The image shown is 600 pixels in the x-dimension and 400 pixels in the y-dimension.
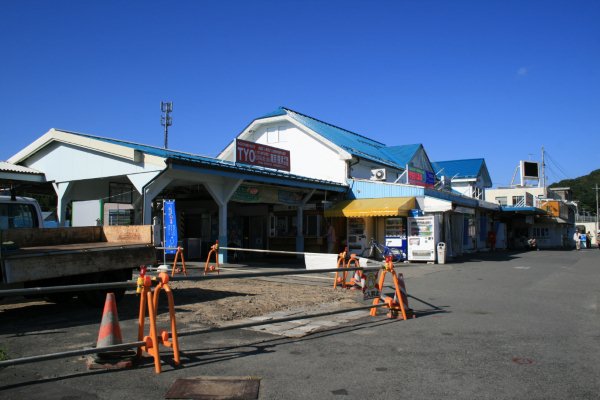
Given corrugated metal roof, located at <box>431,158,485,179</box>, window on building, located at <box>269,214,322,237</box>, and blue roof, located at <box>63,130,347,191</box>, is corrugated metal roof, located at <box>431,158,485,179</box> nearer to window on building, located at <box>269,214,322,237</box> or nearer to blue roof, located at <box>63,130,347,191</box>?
window on building, located at <box>269,214,322,237</box>

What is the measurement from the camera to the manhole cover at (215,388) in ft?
15.0

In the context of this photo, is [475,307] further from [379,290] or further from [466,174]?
[466,174]

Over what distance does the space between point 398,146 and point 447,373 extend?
3185 centimetres

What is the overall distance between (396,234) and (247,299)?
1432 cm

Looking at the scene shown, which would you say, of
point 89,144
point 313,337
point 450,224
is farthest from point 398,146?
point 313,337

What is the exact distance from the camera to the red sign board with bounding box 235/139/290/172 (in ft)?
66.1

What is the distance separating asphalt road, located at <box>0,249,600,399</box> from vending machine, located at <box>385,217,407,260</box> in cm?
1333

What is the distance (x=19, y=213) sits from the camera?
32.6 feet

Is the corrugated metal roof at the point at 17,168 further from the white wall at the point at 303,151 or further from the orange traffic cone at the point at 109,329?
the orange traffic cone at the point at 109,329

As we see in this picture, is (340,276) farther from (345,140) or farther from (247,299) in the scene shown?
(345,140)

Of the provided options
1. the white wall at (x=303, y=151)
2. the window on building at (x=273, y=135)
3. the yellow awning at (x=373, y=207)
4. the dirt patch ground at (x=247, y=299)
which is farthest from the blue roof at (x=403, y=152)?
the dirt patch ground at (x=247, y=299)

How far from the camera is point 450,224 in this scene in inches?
1031

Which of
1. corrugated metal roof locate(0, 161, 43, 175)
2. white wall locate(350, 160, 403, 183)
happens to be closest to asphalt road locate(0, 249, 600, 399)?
corrugated metal roof locate(0, 161, 43, 175)

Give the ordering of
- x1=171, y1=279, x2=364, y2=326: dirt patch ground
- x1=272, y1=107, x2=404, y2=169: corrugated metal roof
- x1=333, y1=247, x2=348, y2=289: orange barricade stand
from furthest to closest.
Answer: x1=272, y1=107, x2=404, y2=169: corrugated metal roof < x1=333, y1=247, x2=348, y2=289: orange barricade stand < x1=171, y1=279, x2=364, y2=326: dirt patch ground
